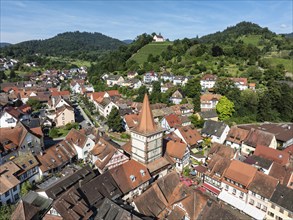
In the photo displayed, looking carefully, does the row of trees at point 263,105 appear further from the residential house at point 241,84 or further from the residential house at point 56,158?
the residential house at point 56,158

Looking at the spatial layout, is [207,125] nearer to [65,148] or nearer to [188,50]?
[65,148]

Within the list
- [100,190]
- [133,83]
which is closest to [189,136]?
[100,190]

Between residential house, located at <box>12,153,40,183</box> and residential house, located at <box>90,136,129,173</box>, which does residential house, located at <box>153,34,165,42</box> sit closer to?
residential house, located at <box>90,136,129,173</box>

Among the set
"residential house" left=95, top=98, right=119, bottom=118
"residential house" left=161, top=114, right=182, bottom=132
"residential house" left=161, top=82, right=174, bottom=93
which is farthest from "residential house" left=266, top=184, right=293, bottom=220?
"residential house" left=161, top=82, right=174, bottom=93

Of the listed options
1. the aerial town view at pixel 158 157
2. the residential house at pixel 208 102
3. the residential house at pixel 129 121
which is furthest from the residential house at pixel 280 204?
the residential house at pixel 208 102

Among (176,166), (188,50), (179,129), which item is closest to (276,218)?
(176,166)

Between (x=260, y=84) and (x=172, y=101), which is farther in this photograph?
(x=260, y=84)
